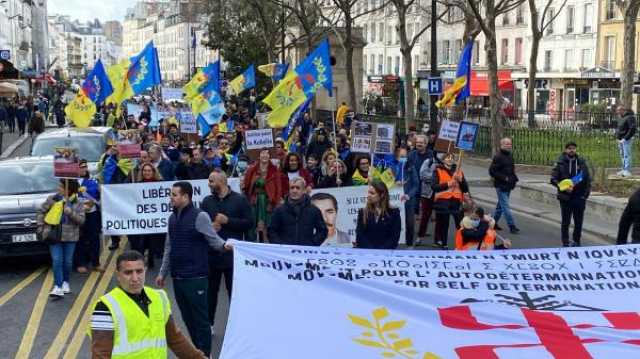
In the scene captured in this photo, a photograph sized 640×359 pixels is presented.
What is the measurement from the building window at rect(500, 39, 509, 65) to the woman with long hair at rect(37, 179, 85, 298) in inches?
2217

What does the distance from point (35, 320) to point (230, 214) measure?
2.67m

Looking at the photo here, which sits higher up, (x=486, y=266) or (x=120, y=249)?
(x=486, y=266)

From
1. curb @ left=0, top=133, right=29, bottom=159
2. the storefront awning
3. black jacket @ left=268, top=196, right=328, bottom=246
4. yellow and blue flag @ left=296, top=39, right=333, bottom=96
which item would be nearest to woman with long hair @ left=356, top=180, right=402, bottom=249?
black jacket @ left=268, top=196, right=328, bottom=246

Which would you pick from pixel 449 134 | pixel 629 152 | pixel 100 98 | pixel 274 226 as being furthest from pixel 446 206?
pixel 100 98

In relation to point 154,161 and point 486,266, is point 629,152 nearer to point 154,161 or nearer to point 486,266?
point 154,161

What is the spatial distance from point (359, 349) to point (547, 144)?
19839 millimetres

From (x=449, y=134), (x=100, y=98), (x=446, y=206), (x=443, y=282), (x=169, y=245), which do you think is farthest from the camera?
(x=100, y=98)

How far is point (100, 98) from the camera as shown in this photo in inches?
888

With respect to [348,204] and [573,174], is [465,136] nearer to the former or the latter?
[573,174]

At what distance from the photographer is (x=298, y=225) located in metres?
8.73

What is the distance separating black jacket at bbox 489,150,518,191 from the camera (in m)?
14.4

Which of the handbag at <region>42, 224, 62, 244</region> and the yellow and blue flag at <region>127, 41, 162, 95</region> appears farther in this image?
the yellow and blue flag at <region>127, 41, 162, 95</region>

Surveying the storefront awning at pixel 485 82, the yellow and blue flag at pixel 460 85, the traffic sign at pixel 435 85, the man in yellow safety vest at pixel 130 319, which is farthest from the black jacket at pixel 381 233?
the storefront awning at pixel 485 82

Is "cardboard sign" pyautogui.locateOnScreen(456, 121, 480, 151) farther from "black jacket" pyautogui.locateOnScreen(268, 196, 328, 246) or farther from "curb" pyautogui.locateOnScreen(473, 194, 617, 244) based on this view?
"black jacket" pyautogui.locateOnScreen(268, 196, 328, 246)
